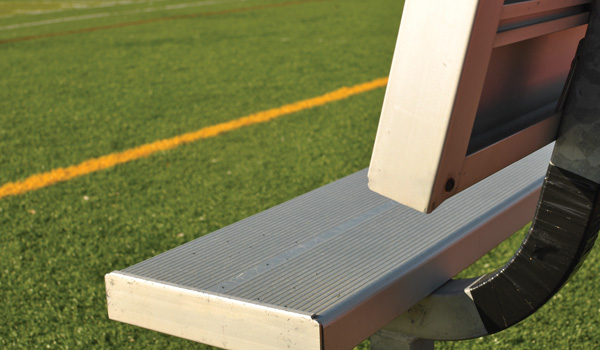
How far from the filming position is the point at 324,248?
117 cm

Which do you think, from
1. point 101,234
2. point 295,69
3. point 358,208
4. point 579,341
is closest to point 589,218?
point 358,208

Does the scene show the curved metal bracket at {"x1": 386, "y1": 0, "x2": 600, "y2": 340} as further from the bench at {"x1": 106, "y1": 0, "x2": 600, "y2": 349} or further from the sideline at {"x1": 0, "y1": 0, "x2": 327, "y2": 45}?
the sideline at {"x1": 0, "y1": 0, "x2": 327, "y2": 45}

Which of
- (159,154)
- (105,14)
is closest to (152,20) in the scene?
(105,14)

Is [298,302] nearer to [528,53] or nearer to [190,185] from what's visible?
[528,53]

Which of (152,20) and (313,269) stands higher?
(313,269)

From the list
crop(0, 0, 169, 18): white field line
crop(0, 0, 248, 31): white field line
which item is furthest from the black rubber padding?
crop(0, 0, 169, 18): white field line

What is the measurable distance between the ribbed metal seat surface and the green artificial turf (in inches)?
24.8

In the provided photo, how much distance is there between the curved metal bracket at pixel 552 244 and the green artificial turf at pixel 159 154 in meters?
0.71

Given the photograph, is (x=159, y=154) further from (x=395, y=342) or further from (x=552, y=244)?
(x=552, y=244)

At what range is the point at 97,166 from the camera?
3.25 metres

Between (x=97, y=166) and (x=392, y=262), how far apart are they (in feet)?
7.88

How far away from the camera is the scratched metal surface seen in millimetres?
1016

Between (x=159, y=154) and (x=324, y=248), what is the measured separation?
234cm

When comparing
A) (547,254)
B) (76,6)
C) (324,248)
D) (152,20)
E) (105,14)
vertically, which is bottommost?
(76,6)
